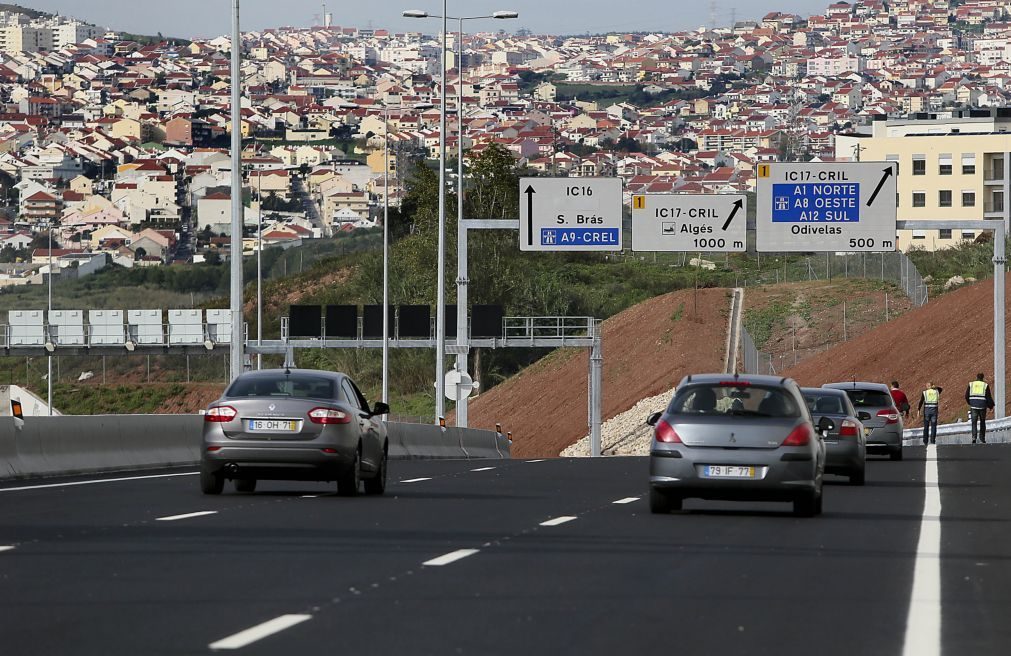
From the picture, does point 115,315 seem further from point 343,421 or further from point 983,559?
point 983,559

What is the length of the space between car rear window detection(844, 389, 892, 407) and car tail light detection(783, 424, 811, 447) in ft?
61.3

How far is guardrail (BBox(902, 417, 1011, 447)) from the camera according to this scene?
51688 mm

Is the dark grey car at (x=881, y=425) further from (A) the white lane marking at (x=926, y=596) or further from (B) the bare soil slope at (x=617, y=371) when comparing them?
(B) the bare soil slope at (x=617, y=371)

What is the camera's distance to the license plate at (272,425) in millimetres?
22406

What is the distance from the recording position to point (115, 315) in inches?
3440

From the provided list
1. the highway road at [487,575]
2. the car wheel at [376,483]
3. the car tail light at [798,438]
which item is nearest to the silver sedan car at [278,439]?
the highway road at [487,575]

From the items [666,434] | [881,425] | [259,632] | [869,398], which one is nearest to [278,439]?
[666,434]

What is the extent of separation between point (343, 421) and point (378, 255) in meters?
99.4

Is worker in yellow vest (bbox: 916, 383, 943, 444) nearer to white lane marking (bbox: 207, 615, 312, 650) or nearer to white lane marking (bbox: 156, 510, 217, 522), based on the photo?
white lane marking (bbox: 156, 510, 217, 522)

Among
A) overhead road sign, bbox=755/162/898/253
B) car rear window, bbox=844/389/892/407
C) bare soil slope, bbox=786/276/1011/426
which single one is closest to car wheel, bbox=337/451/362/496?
car rear window, bbox=844/389/892/407

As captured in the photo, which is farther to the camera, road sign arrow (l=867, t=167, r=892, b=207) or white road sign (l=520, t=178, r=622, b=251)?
white road sign (l=520, t=178, r=622, b=251)

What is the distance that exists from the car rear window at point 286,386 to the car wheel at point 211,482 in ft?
3.04

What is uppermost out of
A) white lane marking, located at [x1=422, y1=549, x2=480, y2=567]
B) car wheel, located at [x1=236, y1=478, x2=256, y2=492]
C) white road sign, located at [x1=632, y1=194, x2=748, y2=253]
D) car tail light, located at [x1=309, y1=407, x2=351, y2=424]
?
white road sign, located at [x1=632, y1=194, x2=748, y2=253]

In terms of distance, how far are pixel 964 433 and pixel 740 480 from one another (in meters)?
35.0
